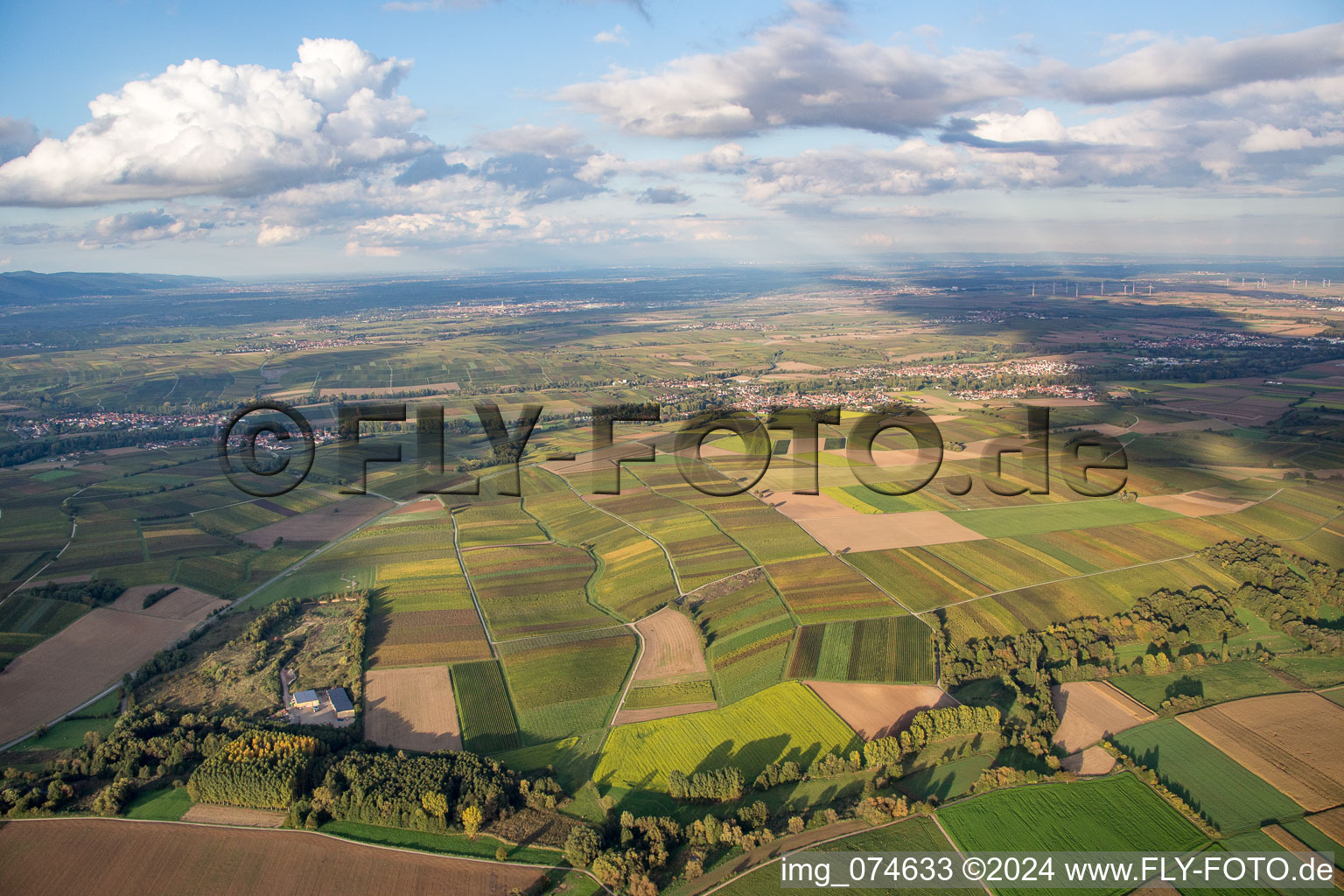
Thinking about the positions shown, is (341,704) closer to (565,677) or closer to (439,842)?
(565,677)

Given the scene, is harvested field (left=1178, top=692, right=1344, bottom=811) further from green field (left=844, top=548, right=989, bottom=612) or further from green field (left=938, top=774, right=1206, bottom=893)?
green field (left=844, top=548, right=989, bottom=612)

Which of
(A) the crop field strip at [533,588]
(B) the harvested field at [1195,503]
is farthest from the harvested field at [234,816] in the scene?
(B) the harvested field at [1195,503]

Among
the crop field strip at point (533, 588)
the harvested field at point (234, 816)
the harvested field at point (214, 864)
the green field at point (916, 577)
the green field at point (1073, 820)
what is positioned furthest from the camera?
the green field at point (916, 577)

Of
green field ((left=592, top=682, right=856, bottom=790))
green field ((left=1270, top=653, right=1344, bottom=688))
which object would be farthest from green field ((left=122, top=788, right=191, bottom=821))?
green field ((left=1270, top=653, right=1344, bottom=688))

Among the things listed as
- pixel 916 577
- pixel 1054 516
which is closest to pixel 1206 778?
pixel 916 577

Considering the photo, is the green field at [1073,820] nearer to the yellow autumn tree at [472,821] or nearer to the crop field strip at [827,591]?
the crop field strip at [827,591]

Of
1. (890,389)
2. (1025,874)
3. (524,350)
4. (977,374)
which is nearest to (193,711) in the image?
(1025,874)

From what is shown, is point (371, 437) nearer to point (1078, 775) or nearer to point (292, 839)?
point (292, 839)
